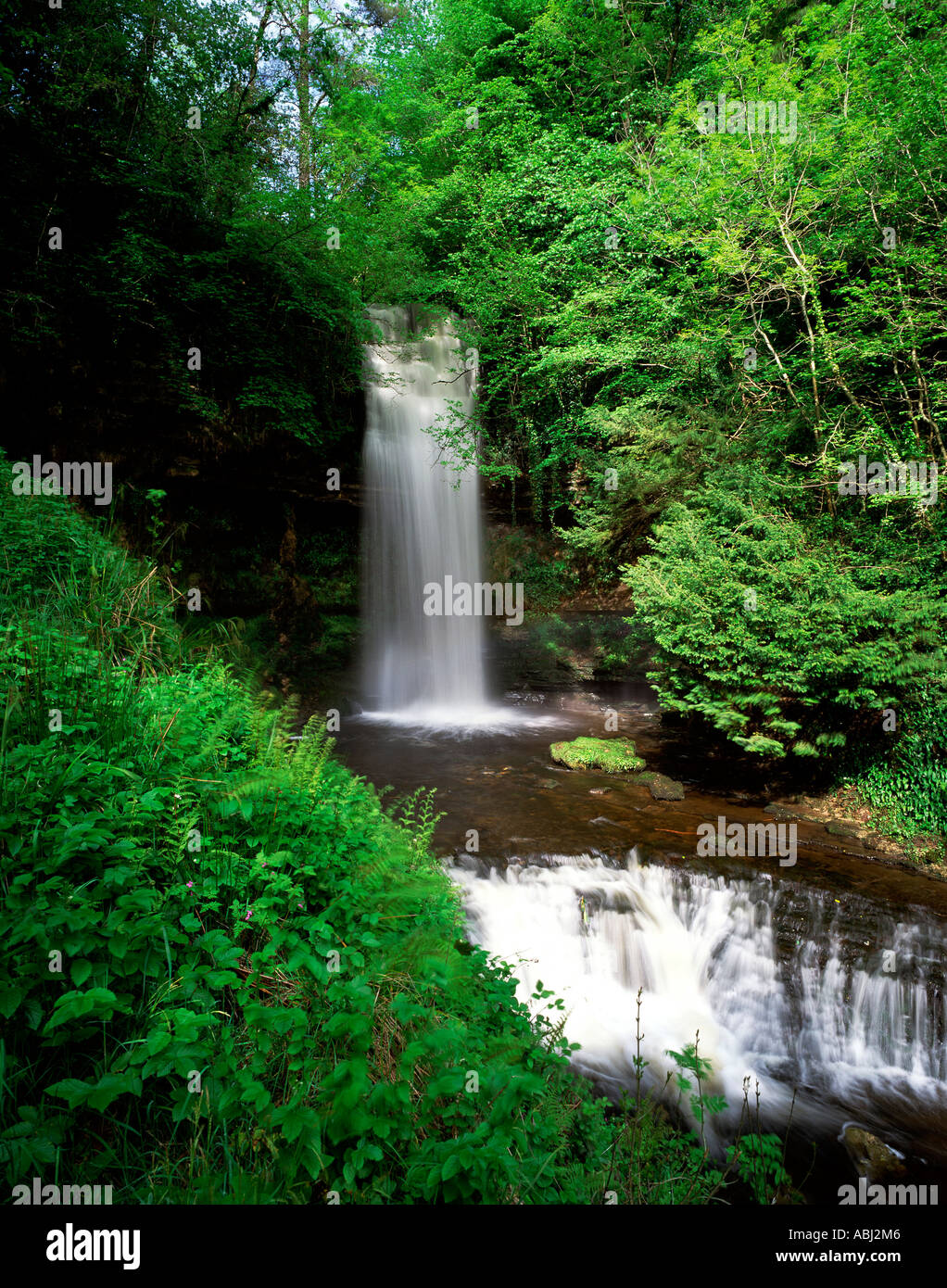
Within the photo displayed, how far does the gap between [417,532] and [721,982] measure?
10.7 m

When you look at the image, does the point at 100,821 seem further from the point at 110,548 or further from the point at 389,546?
the point at 389,546

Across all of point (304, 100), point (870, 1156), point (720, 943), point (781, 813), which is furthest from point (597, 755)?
point (304, 100)

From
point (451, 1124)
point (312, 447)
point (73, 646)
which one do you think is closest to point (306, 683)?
point (312, 447)

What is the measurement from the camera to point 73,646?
12.4 feet

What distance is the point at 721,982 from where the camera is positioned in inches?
214

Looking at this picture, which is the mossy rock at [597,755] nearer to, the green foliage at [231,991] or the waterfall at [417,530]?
the waterfall at [417,530]

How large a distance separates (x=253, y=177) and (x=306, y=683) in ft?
29.0

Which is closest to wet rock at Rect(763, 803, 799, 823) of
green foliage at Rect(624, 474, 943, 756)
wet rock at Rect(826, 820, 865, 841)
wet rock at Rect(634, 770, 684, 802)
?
wet rock at Rect(826, 820, 865, 841)

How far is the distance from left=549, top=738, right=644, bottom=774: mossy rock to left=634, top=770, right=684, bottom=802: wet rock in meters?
0.40

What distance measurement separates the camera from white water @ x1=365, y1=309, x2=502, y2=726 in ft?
42.5

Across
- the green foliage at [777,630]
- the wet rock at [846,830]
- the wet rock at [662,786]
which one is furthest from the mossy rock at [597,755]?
the wet rock at [846,830]

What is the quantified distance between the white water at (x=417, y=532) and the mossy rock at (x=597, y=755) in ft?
11.4

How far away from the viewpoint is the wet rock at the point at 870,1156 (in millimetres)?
3945

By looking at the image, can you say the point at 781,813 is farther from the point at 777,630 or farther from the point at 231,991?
the point at 231,991
